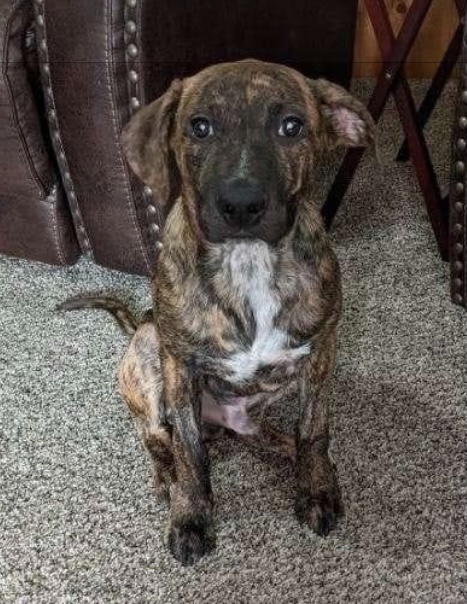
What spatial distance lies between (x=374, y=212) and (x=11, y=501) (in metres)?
1.42

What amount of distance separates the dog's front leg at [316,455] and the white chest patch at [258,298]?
0.09 metres

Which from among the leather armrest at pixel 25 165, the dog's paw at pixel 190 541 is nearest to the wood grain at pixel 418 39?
the leather armrest at pixel 25 165

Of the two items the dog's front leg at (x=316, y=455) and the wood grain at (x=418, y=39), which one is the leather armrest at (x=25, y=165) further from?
the wood grain at (x=418, y=39)

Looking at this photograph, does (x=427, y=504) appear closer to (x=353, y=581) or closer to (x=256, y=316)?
(x=353, y=581)

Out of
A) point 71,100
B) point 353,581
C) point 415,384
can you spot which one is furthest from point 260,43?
point 353,581

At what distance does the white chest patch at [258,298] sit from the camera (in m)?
1.26

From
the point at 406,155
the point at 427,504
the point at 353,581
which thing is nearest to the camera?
the point at 353,581

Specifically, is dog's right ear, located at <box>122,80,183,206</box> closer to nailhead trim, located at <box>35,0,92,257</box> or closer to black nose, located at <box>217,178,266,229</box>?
black nose, located at <box>217,178,266,229</box>

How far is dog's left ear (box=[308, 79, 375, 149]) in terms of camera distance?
1260mm

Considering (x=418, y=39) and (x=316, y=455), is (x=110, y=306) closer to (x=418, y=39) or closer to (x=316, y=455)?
(x=316, y=455)

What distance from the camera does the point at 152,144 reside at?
1.22m

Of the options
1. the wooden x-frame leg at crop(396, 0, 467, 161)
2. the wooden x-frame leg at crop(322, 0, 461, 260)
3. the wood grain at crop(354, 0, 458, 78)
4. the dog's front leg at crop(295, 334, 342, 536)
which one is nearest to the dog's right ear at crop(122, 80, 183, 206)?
the dog's front leg at crop(295, 334, 342, 536)

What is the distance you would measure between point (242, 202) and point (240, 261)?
19 cm

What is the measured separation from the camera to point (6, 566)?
1.26 metres
